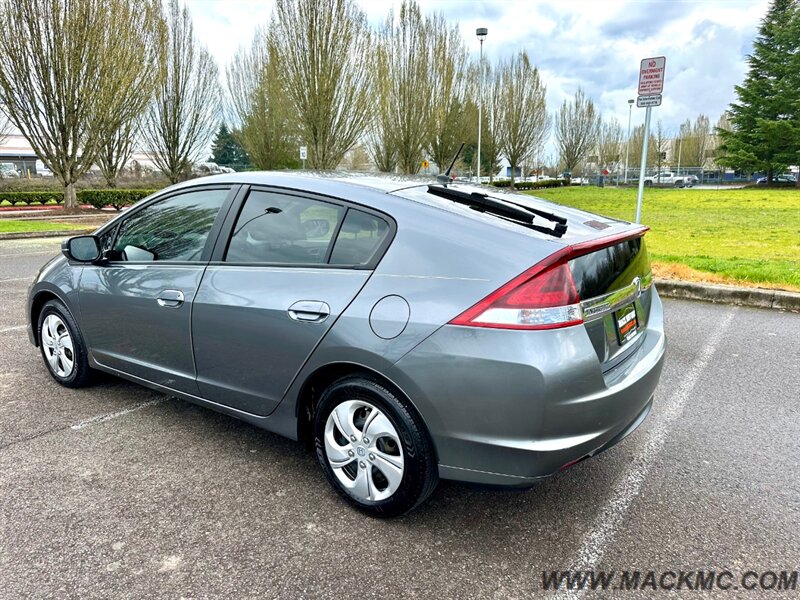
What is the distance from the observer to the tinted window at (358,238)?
2467 mm

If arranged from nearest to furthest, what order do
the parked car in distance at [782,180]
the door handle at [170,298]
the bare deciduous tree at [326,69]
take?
the door handle at [170,298]
the bare deciduous tree at [326,69]
the parked car in distance at [782,180]

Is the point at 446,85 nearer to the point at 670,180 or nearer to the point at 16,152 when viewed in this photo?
the point at 670,180

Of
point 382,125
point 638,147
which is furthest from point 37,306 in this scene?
point 638,147

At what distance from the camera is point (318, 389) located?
2613 mm

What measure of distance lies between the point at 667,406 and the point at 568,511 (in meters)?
1.61

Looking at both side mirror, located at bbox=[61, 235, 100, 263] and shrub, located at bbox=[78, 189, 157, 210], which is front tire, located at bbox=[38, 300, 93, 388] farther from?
shrub, located at bbox=[78, 189, 157, 210]

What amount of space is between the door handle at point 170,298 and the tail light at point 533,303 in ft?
5.28

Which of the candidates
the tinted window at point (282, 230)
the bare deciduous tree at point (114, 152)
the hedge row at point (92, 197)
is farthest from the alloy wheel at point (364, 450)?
the bare deciduous tree at point (114, 152)

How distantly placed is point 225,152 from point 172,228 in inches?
2578

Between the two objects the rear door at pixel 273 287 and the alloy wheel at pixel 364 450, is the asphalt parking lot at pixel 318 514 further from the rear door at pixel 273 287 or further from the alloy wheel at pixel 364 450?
the rear door at pixel 273 287

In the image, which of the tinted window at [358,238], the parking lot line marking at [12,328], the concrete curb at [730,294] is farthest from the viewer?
the concrete curb at [730,294]

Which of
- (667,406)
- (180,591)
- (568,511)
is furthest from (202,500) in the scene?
(667,406)

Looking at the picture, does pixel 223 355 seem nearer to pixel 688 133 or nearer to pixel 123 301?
pixel 123 301

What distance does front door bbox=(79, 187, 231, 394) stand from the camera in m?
3.02
